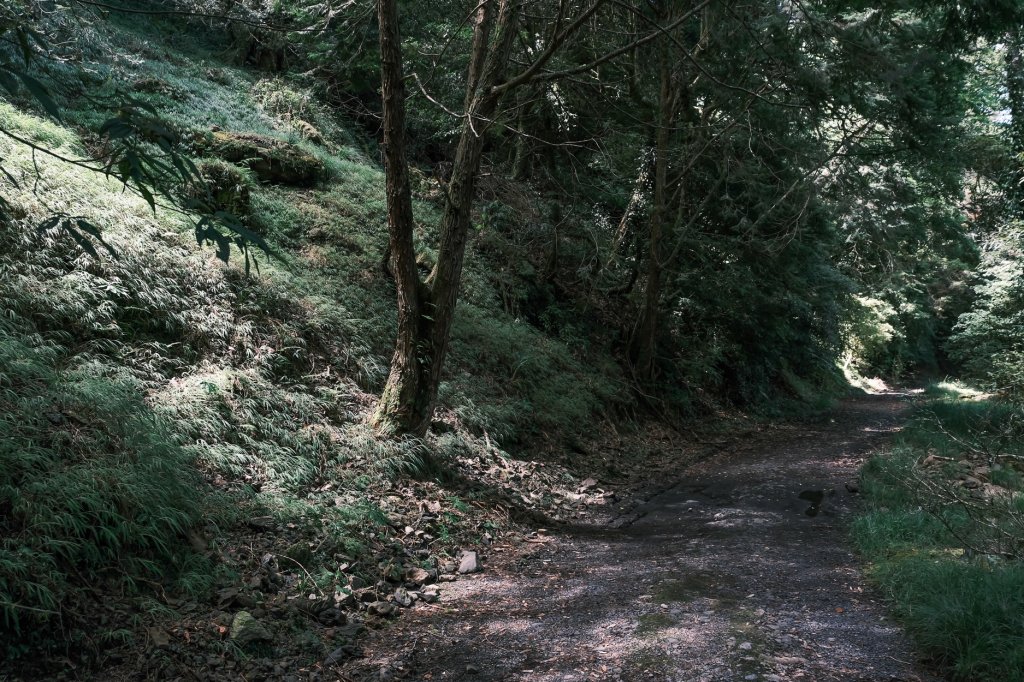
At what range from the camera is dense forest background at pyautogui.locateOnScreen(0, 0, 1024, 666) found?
436 centimetres

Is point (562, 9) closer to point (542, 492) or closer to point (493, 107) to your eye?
point (493, 107)

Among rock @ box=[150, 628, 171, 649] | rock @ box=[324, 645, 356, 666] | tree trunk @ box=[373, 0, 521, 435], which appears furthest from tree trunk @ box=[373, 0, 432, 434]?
rock @ box=[150, 628, 171, 649]

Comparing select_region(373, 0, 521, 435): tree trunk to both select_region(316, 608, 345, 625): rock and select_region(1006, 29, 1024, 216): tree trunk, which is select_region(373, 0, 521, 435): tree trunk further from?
select_region(1006, 29, 1024, 216): tree trunk

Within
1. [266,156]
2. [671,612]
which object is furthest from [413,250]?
[266,156]

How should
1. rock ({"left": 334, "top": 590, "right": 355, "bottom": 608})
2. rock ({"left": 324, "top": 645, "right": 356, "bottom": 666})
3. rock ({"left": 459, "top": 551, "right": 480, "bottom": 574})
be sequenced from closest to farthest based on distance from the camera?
rock ({"left": 324, "top": 645, "right": 356, "bottom": 666}) → rock ({"left": 334, "top": 590, "right": 355, "bottom": 608}) → rock ({"left": 459, "top": 551, "right": 480, "bottom": 574})

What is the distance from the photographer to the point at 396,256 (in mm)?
7199

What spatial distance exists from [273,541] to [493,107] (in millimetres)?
4952

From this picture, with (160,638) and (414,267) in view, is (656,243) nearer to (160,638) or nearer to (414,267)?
(414,267)

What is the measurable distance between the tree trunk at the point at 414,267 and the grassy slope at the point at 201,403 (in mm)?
388

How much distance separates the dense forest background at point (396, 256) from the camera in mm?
4363

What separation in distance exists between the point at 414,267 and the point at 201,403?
251cm

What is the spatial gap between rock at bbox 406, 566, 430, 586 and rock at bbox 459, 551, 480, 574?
0.38 m

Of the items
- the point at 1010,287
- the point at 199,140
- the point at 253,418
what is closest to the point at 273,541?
the point at 253,418

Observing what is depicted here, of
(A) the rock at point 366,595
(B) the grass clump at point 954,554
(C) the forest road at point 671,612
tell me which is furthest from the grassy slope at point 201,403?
(B) the grass clump at point 954,554
